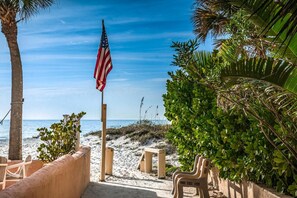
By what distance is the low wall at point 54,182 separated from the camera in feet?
10.5

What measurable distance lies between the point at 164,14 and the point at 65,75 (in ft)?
48.2

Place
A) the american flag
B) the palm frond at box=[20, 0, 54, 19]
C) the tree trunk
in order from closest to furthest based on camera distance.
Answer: the palm frond at box=[20, 0, 54, 19]
the american flag
the tree trunk

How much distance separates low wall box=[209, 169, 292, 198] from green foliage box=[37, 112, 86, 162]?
135 inches

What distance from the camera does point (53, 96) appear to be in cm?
4397

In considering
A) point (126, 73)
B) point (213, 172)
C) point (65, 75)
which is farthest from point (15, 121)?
point (65, 75)

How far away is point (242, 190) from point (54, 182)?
3345 mm

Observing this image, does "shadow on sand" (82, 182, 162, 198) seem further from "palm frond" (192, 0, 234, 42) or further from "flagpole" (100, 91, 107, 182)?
"palm frond" (192, 0, 234, 42)

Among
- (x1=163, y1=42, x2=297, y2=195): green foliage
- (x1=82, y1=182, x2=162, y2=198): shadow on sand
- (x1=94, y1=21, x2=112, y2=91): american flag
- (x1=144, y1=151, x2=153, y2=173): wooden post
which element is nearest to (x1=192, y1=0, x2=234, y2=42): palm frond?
(x1=163, y1=42, x2=297, y2=195): green foliage

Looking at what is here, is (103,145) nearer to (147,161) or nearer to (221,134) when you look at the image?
(147,161)

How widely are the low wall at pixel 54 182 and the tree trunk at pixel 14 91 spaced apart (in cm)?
331

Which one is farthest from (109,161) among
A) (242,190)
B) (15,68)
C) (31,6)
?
(242,190)

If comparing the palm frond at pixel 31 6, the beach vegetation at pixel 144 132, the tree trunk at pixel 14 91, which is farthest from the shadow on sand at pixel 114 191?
the beach vegetation at pixel 144 132

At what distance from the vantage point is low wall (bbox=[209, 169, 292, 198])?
5.10 m

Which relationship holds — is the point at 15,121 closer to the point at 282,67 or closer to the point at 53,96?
the point at 282,67
